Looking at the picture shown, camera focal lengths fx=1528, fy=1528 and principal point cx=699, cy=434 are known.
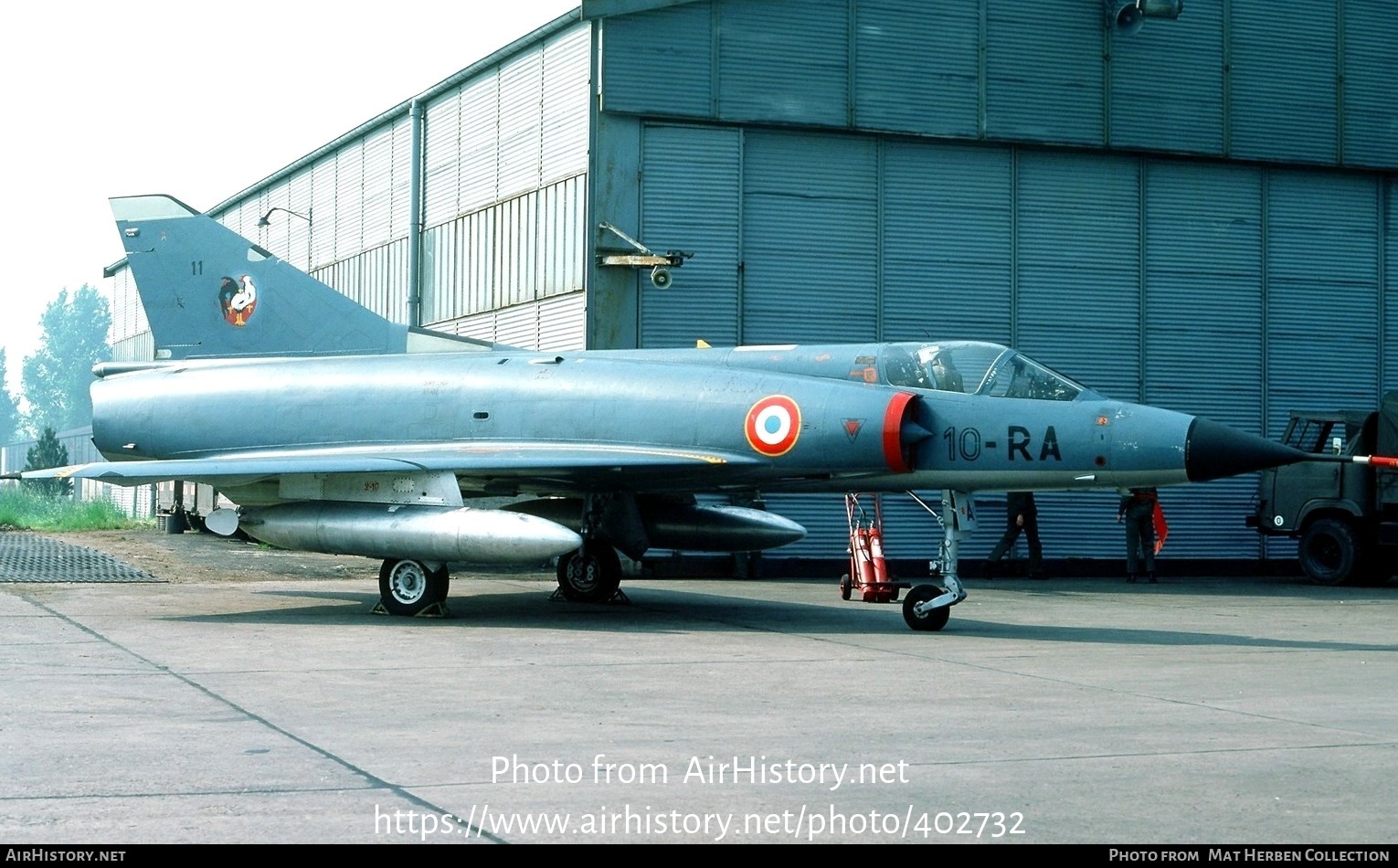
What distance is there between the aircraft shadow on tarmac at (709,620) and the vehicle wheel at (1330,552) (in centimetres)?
889

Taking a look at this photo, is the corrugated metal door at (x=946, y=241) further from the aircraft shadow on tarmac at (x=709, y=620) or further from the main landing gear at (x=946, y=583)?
the main landing gear at (x=946, y=583)

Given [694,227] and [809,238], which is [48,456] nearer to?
[694,227]

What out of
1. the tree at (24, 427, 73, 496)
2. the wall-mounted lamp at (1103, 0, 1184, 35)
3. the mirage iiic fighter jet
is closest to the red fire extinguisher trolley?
the mirage iiic fighter jet

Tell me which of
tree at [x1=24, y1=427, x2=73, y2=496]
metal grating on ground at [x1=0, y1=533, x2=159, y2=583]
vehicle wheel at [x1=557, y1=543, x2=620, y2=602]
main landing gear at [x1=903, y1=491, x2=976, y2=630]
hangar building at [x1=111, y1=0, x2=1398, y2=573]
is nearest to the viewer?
main landing gear at [x1=903, y1=491, x2=976, y2=630]

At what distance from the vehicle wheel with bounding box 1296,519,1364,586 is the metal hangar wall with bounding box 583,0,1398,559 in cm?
202

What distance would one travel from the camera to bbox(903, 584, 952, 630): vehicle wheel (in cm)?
1325

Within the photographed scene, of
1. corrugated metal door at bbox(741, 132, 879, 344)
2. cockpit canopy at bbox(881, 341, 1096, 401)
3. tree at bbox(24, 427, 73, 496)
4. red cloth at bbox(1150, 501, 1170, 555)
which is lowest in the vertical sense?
red cloth at bbox(1150, 501, 1170, 555)

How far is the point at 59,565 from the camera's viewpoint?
19.2m

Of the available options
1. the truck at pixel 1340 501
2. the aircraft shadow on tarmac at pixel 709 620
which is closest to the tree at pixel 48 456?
the aircraft shadow on tarmac at pixel 709 620

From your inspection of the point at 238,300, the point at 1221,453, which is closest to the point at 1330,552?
the point at 1221,453

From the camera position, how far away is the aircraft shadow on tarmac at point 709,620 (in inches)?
507

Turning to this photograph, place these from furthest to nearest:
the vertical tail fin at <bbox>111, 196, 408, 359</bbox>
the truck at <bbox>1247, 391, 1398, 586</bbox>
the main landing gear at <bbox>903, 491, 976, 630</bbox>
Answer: the truck at <bbox>1247, 391, 1398, 586</bbox> < the vertical tail fin at <bbox>111, 196, 408, 359</bbox> < the main landing gear at <bbox>903, 491, 976, 630</bbox>

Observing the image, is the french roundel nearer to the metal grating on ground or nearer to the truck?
the metal grating on ground
